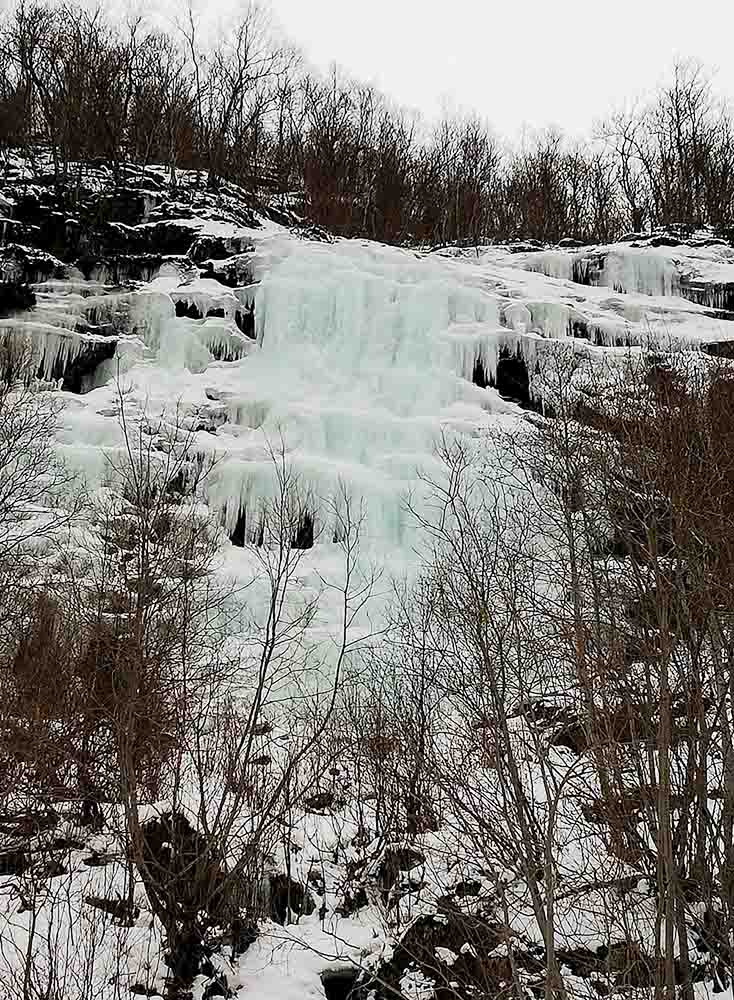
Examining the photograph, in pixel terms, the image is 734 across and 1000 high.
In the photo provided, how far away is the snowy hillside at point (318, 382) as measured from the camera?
7.76m

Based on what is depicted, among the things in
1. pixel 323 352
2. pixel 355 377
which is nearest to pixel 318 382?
pixel 355 377

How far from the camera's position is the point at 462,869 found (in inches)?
328

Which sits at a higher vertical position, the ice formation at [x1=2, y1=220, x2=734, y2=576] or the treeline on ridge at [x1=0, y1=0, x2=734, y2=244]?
the treeline on ridge at [x1=0, y1=0, x2=734, y2=244]

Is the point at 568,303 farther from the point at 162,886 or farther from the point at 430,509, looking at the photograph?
the point at 162,886

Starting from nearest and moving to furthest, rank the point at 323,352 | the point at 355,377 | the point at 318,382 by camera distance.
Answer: the point at 318,382
the point at 355,377
the point at 323,352

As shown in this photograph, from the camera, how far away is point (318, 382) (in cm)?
1568

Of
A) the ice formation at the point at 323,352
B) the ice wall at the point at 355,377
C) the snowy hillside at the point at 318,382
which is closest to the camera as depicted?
the snowy hillside at the point at 318,382

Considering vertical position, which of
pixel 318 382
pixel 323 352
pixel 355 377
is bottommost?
pixel 318 382

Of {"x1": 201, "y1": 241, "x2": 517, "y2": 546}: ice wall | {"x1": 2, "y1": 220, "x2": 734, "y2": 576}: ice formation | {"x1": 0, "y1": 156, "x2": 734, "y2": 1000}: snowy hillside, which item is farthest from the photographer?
{"x1": 2, "y1": 220, "x2": 734, "y2": 576}: ice formation

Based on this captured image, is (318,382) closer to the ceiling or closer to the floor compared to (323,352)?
closer to the floor

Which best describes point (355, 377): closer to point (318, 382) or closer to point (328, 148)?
point (318, 382)

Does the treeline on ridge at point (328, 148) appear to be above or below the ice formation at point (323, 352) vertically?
above

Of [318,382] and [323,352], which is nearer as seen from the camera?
[318,382]

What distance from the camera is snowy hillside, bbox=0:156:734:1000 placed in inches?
306
